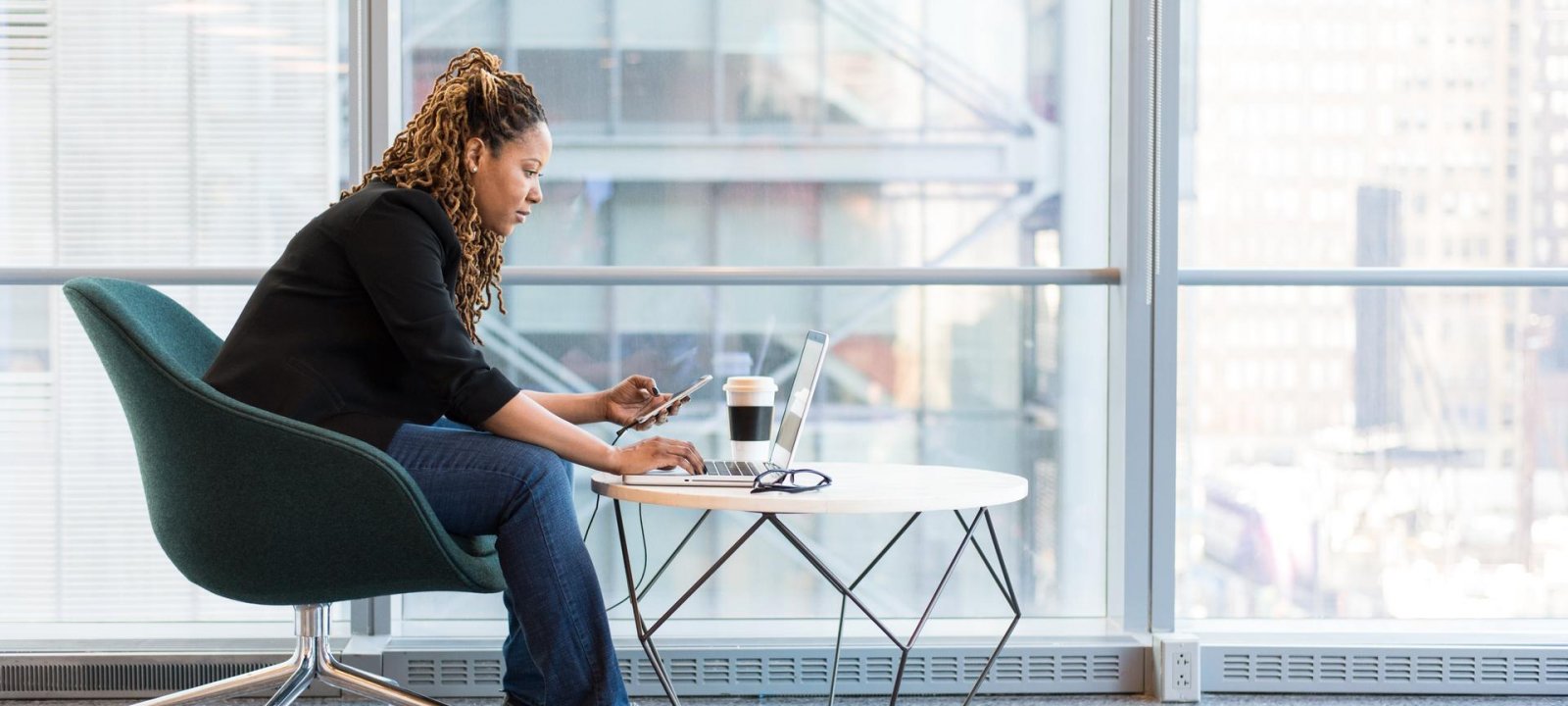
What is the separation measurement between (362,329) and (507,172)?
329 millimetres

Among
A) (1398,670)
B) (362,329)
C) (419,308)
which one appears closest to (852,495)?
(419,308)

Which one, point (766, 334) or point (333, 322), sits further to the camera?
point (766, 334)

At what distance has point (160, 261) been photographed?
256 centimetres

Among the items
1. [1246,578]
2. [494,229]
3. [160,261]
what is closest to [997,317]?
[1246,578]

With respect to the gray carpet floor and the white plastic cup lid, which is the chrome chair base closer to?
the gray carpet floor

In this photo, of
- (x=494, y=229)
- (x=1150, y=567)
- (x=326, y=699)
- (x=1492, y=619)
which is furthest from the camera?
(x=1492, y=619)

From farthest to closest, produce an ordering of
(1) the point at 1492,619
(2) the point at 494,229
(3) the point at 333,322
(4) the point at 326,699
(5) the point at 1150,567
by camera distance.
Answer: (1) the point at 1492,619 → (5) the point at 1150,567 → (4) the point at 326,699 → (2) the point at 494,229 → (3) the point at 333,322

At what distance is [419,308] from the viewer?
1.68 metres

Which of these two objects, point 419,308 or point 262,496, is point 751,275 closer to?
point 419,308

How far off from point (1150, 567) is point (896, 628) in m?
0.55

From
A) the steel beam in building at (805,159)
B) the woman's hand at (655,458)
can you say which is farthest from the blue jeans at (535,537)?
the steel beam in building at (805,159)

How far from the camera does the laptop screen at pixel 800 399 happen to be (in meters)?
1.81

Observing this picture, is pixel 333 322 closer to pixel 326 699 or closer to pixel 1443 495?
pixel 326 699

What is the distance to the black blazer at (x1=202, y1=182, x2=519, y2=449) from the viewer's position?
5.53 feet
